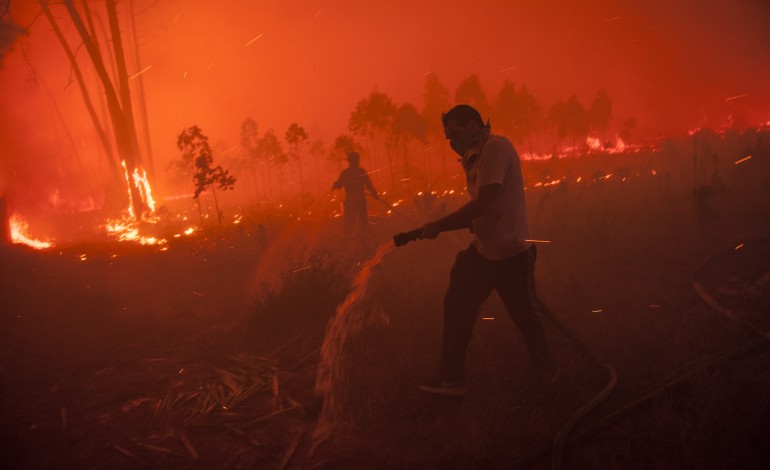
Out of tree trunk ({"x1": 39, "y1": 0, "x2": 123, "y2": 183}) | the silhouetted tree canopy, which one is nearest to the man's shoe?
tree trunk ({"x1": 39, "y1": 0, "x2": 123, "y2": 183})

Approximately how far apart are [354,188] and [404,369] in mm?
5514

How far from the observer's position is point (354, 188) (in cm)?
852

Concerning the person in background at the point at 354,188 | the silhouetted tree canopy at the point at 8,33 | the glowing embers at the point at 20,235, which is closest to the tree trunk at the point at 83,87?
the silhouetted tree canopy at the point at 8,33

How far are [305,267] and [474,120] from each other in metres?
3.49

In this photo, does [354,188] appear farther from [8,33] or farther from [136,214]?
[8,33]

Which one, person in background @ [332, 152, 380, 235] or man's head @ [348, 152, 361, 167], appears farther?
person in background @ [332, 152, 380, 235]

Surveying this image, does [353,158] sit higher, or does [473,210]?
[353,158]

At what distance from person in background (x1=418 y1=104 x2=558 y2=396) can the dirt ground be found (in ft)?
1.29

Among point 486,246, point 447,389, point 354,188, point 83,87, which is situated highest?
point 83,87

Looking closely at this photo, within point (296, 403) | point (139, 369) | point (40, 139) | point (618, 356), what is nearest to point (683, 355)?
point (618, 356)

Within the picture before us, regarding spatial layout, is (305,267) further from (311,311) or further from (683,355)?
(683,355)

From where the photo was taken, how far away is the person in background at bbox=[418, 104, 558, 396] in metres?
2.64

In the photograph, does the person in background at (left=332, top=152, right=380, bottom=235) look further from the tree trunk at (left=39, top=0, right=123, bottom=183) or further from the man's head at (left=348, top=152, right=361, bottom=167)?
the tree trunk at (left=39, top=0, right=123, bottom=183)

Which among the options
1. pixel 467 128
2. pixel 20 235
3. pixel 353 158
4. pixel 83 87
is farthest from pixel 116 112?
pixel 467 128
